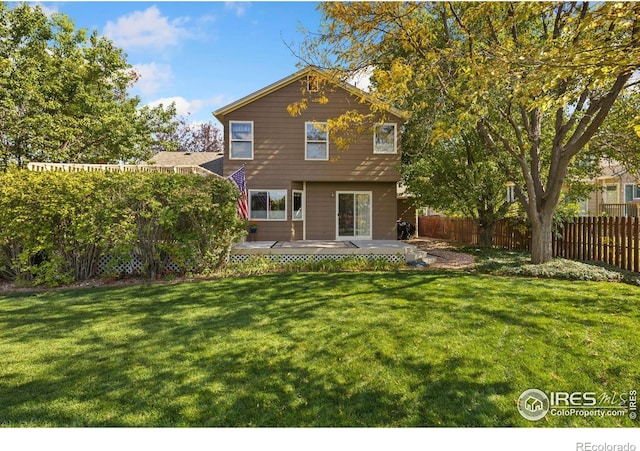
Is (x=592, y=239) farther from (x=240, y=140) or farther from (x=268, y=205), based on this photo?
(x=240, y=140)

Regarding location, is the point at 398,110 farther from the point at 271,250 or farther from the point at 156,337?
the point at 156,337

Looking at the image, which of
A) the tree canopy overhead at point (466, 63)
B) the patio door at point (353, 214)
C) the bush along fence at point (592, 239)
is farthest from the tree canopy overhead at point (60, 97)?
the bush along fence at point (592, 239)

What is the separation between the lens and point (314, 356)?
3.62 m

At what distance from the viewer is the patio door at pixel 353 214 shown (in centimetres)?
1434

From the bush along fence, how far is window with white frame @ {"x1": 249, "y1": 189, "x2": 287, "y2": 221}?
28.9ft

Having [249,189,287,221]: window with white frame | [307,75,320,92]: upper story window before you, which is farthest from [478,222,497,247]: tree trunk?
[307,75,320,92]: upper story window

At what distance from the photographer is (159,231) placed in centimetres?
770

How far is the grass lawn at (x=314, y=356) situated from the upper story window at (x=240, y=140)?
8.60m

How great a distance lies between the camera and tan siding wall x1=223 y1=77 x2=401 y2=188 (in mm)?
13625

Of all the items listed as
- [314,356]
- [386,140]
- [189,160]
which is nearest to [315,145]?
[386,140]

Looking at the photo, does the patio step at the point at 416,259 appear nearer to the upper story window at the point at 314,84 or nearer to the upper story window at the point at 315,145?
the upper story window at the point at 314,84

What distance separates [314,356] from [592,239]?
30.8 ft
